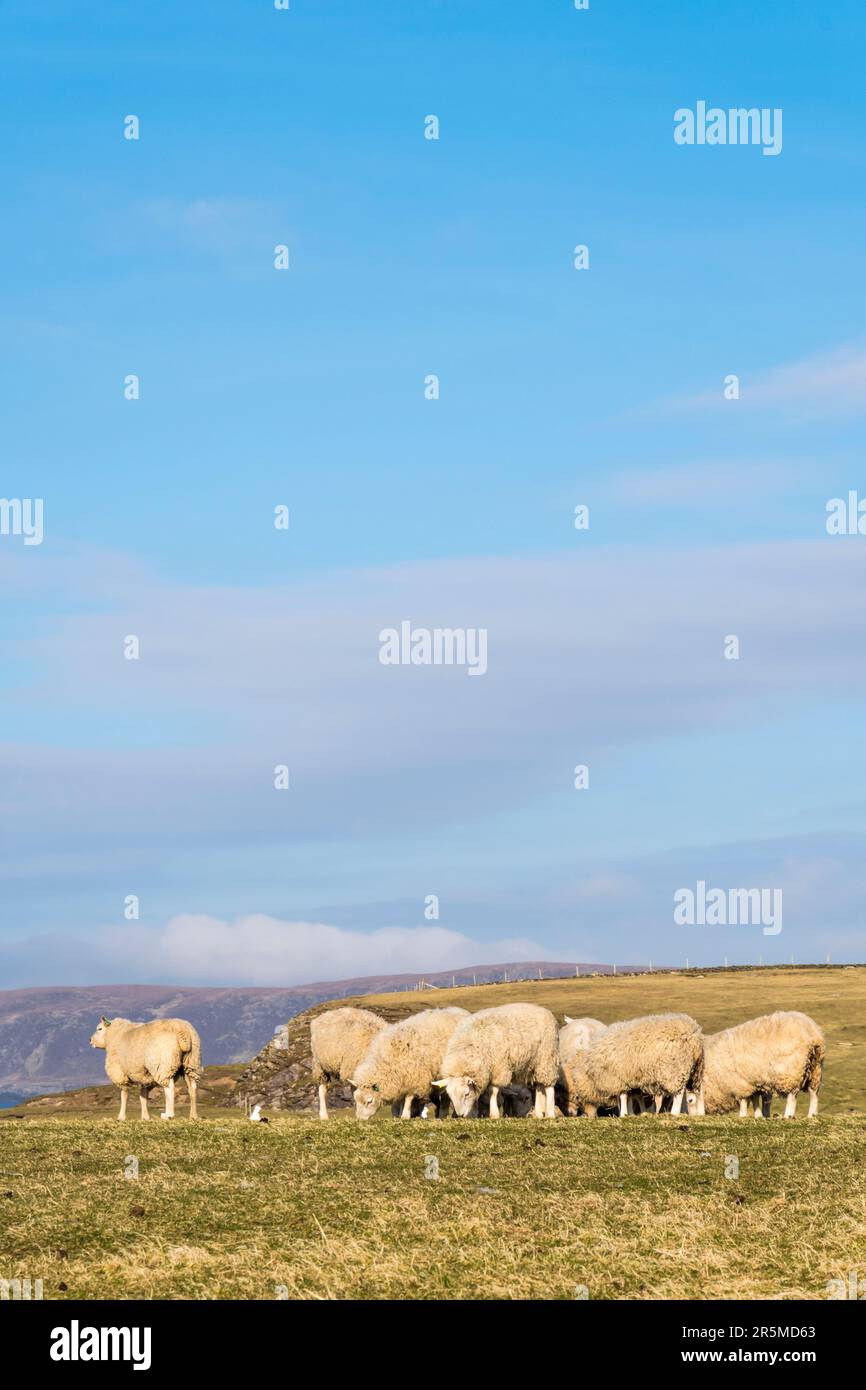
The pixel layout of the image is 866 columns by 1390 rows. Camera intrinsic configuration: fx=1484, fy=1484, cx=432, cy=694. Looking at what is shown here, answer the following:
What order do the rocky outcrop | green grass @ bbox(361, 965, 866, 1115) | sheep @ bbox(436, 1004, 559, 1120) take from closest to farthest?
1. sheep @ bbox(436, 1004, 559, 1120)
2. green grass @ bbox(361, 965, 866, 1115)
3. the rocky outcrop

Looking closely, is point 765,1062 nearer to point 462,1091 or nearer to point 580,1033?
point 580,1033

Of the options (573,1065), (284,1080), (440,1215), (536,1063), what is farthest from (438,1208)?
(284,1080)

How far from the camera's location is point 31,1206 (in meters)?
16.8

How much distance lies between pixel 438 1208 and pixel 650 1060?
1501cm

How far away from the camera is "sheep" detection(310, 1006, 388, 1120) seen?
33.6m

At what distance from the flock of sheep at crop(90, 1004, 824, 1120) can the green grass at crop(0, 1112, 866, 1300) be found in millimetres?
6276

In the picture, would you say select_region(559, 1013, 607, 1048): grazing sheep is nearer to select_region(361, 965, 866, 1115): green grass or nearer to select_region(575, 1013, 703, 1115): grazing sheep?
select_region(575, 1013, 703, 1115): grazing sheep

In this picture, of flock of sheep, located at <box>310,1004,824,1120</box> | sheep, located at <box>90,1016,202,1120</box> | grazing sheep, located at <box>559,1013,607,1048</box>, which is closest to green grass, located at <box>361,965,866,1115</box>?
flock of sheep, located at <box>310,1004,824,1120</box>

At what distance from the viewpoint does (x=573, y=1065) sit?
31.5 meters

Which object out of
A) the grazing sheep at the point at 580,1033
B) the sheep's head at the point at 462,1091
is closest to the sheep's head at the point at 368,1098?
the sheep's head at the point at 462,1091

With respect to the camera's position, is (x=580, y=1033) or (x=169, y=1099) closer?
(x=169, y=1099)

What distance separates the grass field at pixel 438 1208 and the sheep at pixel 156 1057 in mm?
4453
